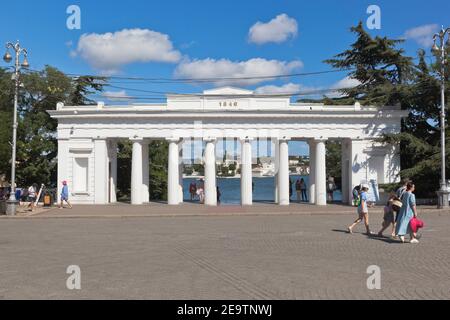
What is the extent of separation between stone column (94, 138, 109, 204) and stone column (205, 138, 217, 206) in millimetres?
7716

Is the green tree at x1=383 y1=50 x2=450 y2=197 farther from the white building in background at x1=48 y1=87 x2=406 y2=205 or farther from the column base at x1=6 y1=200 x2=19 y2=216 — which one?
the column base at x1=6 y1=200 x2=19 y2=216

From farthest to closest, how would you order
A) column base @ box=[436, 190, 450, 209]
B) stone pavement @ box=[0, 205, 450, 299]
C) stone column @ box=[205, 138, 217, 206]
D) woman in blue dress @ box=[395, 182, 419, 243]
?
1. stone column @ box=[205, 138, 217, 206]
2. column base @ box=[436, 190, 450, 209]
3. woman in blue dress @ box=[395, 182, 419, 243]
4. stone pavement @ box=[0, 205, 450, 299]

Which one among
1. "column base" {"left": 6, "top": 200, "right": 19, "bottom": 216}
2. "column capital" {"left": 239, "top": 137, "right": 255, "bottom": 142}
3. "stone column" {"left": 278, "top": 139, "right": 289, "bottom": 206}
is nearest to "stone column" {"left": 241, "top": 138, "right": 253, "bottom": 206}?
"column capital" {"left": 239, "top": 137, "right": 255, "bottom": 142}

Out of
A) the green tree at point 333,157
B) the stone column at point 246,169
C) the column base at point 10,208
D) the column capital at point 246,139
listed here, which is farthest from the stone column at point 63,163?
the green tree at point 333,157

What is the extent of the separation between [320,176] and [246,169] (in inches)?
219

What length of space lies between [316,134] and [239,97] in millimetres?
6410

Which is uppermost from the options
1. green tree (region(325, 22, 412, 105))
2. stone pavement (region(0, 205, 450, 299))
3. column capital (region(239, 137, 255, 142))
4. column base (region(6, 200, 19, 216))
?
green tree (region(325, 22, 412, 105))

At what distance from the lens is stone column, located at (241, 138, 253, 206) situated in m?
35.9

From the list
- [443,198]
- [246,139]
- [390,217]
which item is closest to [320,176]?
[246,139]

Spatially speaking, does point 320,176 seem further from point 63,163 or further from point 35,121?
point 35,121

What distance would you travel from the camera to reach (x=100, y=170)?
120ft
